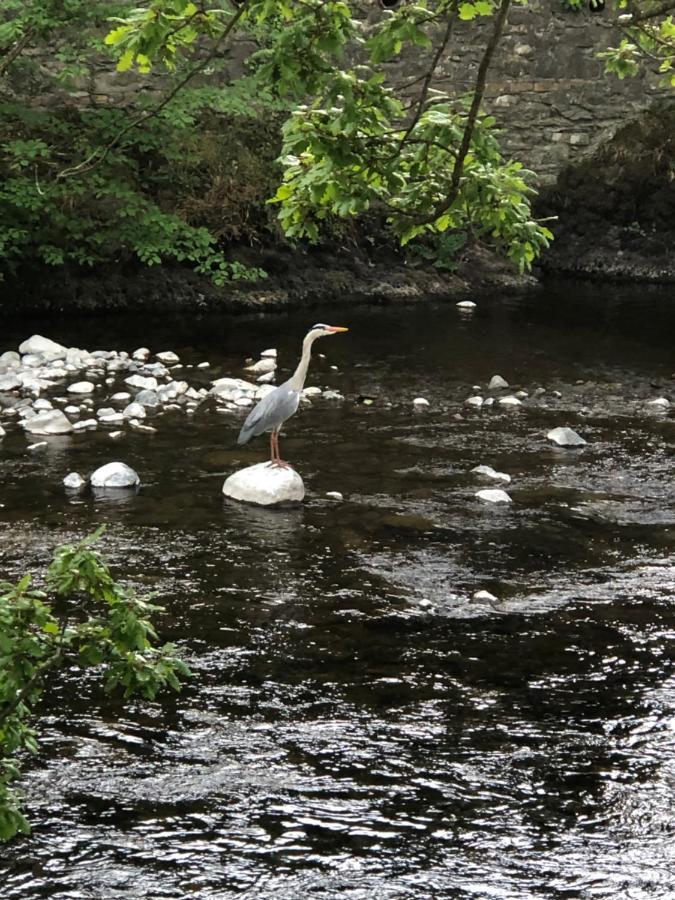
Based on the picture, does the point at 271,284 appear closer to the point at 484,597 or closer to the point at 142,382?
the point at 142,382

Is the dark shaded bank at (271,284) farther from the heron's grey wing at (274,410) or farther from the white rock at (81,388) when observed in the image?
the heron's grey wing at (274,410)

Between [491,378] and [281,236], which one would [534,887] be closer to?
[491,378]

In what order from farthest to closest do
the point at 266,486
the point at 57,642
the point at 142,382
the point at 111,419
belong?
the point at 142,382 → the point at 111,419 → the point at 266,486 → the point at 57,642

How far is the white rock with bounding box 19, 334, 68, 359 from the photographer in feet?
41.9

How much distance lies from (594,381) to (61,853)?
9063 millimetres

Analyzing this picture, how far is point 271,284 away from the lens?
16.1m

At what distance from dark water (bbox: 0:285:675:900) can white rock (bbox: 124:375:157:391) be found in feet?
3.10

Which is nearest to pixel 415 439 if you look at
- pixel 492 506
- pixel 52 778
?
pixel 492 506

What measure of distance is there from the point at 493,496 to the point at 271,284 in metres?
8.02

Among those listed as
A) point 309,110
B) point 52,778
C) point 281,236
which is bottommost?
point 52,778

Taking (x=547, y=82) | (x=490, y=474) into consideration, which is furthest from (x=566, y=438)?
(x=547, y=82)

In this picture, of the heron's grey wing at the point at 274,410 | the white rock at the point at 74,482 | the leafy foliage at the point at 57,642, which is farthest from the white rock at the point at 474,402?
the leafy foliage at the point at 57,642

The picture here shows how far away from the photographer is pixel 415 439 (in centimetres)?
1032

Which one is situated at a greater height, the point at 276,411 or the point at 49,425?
the point at 276,411
